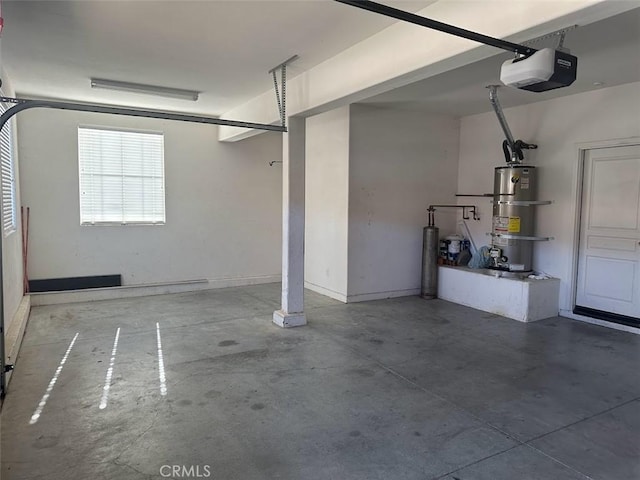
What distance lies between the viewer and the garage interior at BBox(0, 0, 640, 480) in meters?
2.65

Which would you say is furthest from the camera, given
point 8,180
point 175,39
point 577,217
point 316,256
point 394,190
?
point 316,256

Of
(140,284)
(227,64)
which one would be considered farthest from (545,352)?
(140,284)

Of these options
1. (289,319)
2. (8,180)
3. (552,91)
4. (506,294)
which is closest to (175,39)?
(8,180)

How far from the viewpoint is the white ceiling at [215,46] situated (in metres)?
3.15

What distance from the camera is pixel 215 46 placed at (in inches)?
152

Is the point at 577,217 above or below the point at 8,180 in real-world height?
below

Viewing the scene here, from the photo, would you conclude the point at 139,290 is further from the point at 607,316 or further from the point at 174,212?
the point at 607,316

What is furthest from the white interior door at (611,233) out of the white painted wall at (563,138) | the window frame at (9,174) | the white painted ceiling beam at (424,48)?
the window frame at (9,174)

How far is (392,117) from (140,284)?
4.59 meters

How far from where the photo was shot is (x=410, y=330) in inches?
195

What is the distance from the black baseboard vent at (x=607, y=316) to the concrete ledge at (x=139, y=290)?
15.5 ft

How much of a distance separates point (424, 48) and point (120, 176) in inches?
A: 205

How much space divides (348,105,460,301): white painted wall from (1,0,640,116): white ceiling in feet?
2.35

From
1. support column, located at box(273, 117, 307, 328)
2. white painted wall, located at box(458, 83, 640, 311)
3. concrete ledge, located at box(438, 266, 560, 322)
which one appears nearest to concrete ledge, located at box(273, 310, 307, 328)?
support column, located at box(273, 117, 307, 328)
